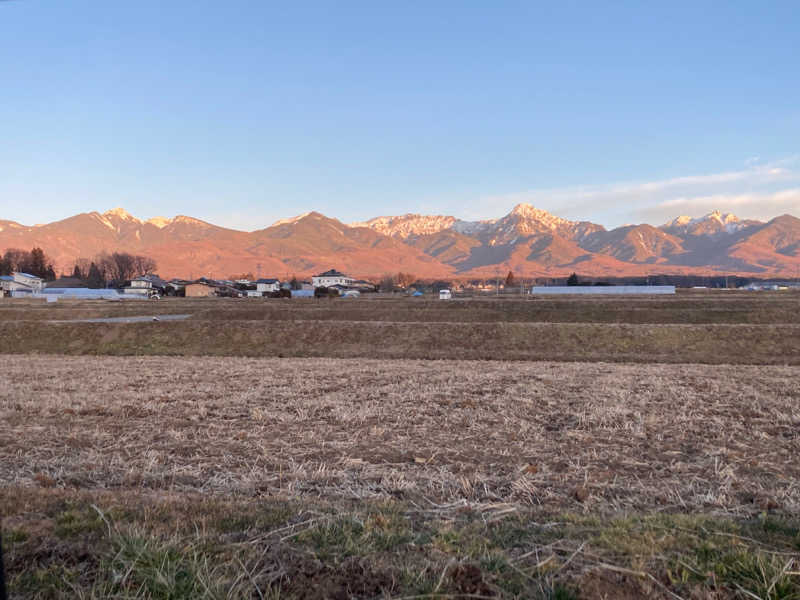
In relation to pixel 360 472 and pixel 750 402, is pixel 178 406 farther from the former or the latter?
pixel 750 402

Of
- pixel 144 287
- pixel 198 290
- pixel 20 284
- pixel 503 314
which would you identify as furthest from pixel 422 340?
pixel 20 284

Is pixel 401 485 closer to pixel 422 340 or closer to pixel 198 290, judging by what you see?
pixel 422 340

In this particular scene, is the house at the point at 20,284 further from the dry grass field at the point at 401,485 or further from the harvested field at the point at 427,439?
the harvested field at the point at 427,439

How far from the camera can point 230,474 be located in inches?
353

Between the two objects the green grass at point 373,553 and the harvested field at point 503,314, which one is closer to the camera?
the green grass at point 373,553

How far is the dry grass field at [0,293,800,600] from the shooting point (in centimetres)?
488

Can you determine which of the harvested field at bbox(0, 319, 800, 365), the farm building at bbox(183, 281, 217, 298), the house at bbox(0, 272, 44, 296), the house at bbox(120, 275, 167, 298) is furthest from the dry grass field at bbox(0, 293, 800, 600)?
the house at bbox(0, 272, 44, 296)

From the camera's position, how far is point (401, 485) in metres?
8.34

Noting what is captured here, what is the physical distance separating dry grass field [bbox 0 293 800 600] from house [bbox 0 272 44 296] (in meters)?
153

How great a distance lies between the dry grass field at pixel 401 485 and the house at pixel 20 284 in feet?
504

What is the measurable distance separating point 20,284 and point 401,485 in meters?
185

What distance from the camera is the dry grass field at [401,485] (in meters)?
4.88

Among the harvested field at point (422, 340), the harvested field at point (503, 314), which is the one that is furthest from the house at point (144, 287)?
the harvested field at point (422, 340)

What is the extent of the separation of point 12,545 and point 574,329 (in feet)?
147
